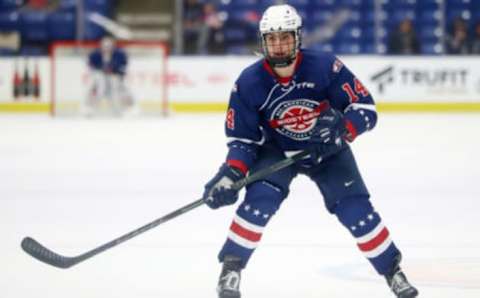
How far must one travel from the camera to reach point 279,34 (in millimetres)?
3682

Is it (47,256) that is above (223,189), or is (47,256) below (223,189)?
below

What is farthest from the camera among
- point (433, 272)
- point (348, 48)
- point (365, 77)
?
point (348, 48)

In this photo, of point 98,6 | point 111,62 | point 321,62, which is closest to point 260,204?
point 321,62

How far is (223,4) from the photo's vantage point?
15070 mm

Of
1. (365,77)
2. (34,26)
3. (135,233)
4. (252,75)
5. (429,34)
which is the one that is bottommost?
(365,77)

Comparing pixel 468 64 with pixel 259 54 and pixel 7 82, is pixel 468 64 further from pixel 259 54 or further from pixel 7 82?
pixel 259 54

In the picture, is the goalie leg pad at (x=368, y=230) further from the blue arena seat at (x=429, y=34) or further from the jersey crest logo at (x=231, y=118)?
the blue arena seat at (x=429, y=34)

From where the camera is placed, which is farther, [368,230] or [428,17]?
[428,17]

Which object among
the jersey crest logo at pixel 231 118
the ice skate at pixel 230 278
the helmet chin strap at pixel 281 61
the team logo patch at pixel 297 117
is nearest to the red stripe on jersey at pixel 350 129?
the team logo patch at pixel 297 117

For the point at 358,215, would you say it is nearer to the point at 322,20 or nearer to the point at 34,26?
the point at 322,20

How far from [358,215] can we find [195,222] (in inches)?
86.9

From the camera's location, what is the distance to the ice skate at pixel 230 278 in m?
3.72

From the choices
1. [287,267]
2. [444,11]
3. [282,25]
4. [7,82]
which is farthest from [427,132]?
[282,25]

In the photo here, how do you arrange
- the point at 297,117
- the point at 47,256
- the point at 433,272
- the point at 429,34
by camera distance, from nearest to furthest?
the point at 297,117
the point at 47,256
the point at 433,272
the point at 429,34
